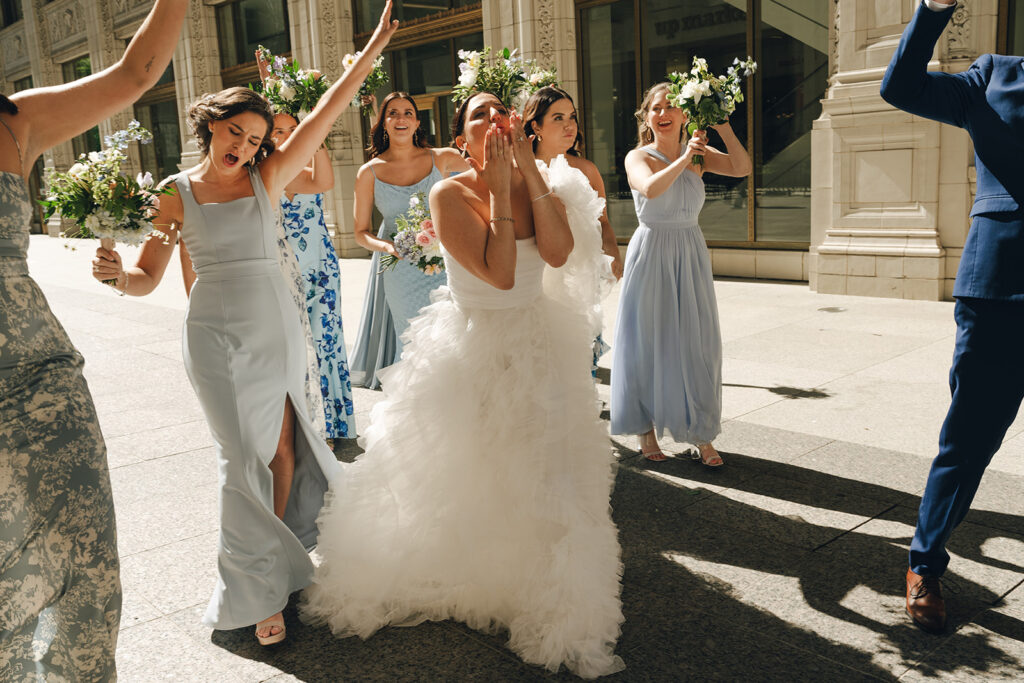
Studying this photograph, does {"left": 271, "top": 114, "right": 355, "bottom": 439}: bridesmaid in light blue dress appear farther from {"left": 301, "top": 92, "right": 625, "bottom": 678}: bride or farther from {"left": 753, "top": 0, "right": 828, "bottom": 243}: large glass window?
{"left": 753, "top": 0, "right": 828, "bottom": 243}: large glass window

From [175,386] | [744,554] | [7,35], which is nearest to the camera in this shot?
[744,554]

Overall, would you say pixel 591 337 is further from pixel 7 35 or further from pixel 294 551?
pixel 7 35

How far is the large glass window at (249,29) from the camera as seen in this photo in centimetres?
1945

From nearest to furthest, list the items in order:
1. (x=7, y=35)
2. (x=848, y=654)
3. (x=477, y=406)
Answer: (x=848, y=654)
(x=477, y=406)
(x=7, y=35)

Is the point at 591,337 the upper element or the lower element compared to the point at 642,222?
lower

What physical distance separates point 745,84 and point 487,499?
1001 cm

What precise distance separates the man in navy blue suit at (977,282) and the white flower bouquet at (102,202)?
265 cm

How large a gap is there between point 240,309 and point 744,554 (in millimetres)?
2421

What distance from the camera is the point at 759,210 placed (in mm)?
12109

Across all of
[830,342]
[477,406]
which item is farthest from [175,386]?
[830,342]

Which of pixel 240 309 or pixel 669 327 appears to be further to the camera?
pixel 669 327

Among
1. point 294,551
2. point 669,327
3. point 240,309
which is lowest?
point 294,551

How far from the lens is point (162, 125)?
25.0 m

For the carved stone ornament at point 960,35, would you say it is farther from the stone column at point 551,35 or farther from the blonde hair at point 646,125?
the stone column at point 551,35
